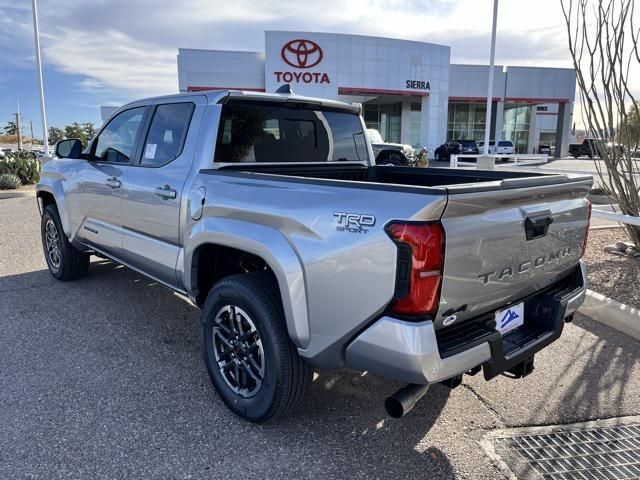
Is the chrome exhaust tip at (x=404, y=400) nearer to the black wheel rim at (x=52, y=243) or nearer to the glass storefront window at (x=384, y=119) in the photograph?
the black wheel rim at (x=52, y=243)

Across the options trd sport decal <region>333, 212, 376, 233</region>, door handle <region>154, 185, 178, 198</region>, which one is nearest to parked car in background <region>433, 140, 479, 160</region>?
door handle <region>154, 185, 178, 198</region>

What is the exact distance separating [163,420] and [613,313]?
152 inches

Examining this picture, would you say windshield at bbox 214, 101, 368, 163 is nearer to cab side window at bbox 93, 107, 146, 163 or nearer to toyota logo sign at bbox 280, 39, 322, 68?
cab side window at bbox 93, 107, 146, 163

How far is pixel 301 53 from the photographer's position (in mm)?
31281

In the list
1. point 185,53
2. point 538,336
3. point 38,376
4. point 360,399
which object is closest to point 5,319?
point 38,376

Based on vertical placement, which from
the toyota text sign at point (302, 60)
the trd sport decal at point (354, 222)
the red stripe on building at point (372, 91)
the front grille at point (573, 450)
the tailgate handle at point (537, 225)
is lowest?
Answer: the front grille at point (573, 450)

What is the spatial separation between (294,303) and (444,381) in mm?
817

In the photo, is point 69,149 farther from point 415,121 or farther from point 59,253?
point 415,121

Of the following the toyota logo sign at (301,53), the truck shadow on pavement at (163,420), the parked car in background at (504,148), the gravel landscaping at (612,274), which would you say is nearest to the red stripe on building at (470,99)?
the parked car in background at (504,148)

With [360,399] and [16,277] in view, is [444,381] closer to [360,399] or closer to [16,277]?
[360,399]

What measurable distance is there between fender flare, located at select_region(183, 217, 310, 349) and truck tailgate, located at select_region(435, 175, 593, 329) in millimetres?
680

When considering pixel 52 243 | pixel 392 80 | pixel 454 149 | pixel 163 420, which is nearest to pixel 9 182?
pixel 52 243

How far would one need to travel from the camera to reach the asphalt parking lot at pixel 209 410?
2.61 m

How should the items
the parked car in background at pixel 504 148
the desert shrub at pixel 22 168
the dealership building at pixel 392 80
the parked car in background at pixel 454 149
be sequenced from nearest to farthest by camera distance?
the desert shrub at pixel 22 168, the dealership building at pixel 392 80, the parked car in background at pixel 454 149, the parked car in background at pixel 504 148
